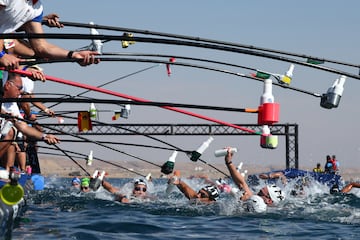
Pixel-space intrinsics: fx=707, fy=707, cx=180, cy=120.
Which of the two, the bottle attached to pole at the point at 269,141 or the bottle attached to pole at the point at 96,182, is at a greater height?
the bottle attached to pole at the point at 269,141

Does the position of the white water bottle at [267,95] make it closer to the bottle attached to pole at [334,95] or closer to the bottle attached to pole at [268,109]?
the bottle attached to pole at [268,109]

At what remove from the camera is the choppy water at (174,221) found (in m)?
9.66

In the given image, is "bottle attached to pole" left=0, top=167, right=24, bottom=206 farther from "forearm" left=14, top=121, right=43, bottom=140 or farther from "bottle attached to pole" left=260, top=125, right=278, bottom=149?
"forearm" left=14, top=121, right=43, bottom=140

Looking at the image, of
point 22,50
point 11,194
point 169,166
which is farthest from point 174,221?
point 11,194

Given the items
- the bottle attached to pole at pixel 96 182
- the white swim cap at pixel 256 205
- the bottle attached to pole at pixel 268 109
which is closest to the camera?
the bottle attached to pole at pixel 268 109

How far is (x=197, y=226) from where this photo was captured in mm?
10898

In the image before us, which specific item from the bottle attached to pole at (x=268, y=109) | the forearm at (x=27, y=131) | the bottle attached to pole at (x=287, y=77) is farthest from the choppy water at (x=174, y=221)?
the bottle attached to pole at (x=268, y=109)

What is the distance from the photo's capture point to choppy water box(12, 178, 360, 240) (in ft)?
31.7

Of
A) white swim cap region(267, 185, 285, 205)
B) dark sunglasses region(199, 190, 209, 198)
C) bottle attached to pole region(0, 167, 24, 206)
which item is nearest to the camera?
bottle attached to pole region(0, 167, 24, 206)

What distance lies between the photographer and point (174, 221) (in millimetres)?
11594

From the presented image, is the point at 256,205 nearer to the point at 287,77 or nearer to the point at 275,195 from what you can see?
the point at 275,195

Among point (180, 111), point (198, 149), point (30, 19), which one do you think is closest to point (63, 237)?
point (180, 111)

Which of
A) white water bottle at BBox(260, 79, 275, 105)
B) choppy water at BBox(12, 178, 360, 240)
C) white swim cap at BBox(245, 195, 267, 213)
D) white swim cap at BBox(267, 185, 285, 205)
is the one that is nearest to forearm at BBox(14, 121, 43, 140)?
choppy water at BBox(12, 178, 360, 240)

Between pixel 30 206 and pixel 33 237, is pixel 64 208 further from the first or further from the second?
pixel 33 237
